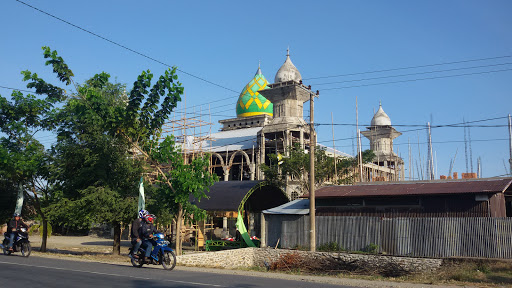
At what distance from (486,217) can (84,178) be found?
19.5 metres

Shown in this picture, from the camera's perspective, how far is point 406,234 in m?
21.8

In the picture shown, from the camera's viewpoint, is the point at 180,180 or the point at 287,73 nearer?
the point at 180,180

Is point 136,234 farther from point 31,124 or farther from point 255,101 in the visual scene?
point 255,101

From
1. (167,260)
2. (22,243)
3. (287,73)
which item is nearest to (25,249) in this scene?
(22,243)

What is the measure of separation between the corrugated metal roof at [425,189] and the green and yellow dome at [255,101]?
37188mm

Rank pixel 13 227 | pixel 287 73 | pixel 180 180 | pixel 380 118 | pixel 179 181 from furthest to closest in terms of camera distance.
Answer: pixel 380 118 → pixel 287 73 → pixel 179 181 → pixel 180 180 → pixel 13 227

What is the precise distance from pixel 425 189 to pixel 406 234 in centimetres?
300

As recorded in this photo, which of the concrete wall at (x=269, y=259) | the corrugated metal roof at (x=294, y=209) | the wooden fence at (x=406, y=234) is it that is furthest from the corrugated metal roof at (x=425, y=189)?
the concrete wall at (x=269, y=259)

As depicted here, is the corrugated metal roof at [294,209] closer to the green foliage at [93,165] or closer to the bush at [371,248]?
the bush at [371,248]

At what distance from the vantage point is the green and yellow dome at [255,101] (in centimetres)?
6400

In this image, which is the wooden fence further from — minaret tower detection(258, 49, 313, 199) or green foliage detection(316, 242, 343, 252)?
minaret tower detection(258, 49, 313, 199)

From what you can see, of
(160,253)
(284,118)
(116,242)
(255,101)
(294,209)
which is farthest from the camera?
(255,101)

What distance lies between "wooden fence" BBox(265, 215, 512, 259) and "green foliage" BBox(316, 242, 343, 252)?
175mm

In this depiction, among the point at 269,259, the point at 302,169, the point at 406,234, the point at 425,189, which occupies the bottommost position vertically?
the point at 269,259
